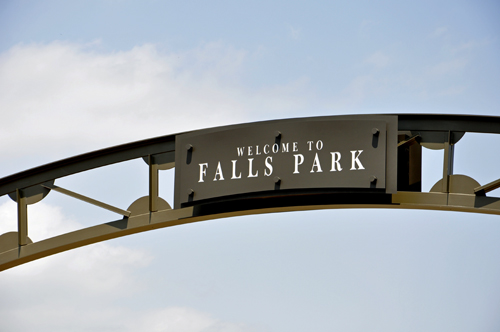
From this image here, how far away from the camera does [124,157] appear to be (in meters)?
9.07

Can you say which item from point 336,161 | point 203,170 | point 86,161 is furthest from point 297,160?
point 86,161

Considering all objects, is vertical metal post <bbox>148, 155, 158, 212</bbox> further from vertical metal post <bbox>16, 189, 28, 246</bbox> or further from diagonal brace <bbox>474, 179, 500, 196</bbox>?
diagonal brace <bbox>474, 179, 500, 196</bbox>

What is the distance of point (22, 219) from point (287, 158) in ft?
12.9

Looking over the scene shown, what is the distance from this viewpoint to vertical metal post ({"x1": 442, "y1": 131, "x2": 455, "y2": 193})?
25.9ft

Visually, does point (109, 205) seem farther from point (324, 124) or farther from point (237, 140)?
point (324, 124)

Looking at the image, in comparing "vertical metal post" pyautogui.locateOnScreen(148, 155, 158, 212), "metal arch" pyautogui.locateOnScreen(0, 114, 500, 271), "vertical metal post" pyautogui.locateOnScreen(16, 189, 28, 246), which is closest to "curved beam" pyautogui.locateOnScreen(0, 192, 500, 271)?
"metal arch" pyautogui.locateOnScreen(0, 114, 500, 271)

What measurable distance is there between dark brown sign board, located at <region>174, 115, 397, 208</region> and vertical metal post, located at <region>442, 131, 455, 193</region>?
62 centimetres

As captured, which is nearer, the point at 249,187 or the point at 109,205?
the point at 249,187

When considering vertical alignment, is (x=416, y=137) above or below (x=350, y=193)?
above

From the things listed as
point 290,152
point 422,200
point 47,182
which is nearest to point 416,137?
point 422,200

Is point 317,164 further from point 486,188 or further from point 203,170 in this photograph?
point 486,188

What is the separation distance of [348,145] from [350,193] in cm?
54

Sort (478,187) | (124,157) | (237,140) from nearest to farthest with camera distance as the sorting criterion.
→ 1. (478,187)
2. (237,140)
3. (124,157)

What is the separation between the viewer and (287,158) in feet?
26.8
